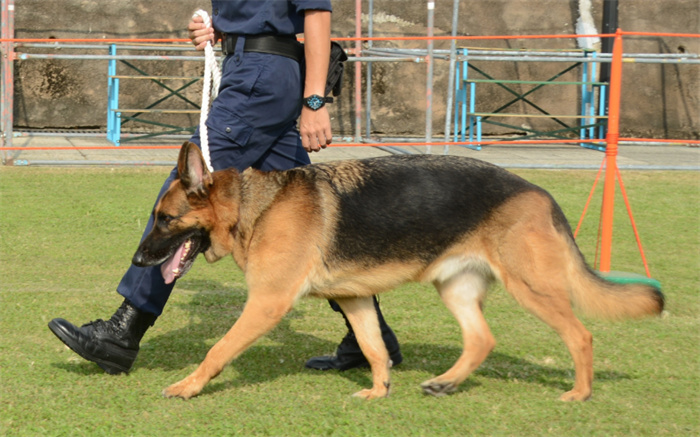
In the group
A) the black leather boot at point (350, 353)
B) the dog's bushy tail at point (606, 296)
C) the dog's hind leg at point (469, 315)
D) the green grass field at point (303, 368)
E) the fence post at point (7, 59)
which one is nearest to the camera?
the green grass field at point (303, 368)

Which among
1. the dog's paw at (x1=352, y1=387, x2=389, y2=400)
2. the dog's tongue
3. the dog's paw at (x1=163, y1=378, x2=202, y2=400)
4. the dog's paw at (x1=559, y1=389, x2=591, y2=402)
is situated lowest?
the dog's paw at (x1=352, y1=387, x2=389, y2=400)

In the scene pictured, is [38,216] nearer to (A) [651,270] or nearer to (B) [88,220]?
(B) [88,220]

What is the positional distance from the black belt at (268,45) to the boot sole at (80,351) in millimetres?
1491

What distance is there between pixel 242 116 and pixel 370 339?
1172 mm

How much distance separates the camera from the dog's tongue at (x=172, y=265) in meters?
3.65

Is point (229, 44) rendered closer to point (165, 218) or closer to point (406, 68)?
point (165, 218)

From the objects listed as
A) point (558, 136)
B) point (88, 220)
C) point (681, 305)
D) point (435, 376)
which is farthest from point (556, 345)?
point (558, 136)

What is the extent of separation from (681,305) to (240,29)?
3.29 metres

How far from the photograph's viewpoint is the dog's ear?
3504mm

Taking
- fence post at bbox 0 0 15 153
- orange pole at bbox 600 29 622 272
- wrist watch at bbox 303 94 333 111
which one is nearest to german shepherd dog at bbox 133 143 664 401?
wrist watch at bbox 303 94 333 111

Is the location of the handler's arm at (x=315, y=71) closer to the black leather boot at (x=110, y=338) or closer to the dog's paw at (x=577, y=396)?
the black leather boot at (x=110, y=338)

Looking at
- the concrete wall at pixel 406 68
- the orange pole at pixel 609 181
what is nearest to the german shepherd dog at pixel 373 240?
the orange pole at pixel 609 181

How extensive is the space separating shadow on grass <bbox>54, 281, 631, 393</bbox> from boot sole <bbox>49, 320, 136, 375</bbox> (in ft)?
0.39

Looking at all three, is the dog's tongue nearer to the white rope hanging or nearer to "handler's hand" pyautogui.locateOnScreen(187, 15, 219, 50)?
the white rope hanging
